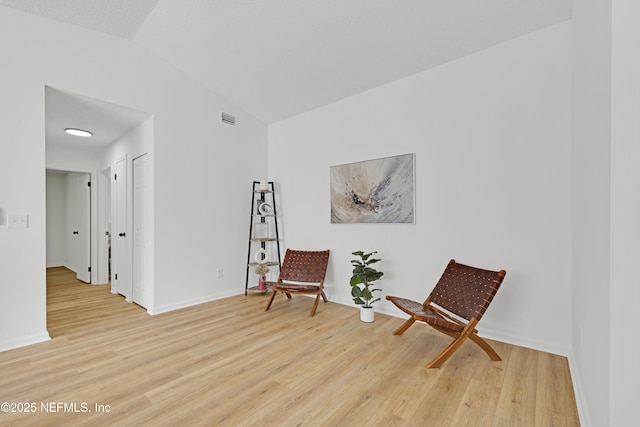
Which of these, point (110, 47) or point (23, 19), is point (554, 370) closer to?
point (110, 47)

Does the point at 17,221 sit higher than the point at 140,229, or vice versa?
the point at 17,221

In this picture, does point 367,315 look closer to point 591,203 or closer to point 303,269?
point 303,269

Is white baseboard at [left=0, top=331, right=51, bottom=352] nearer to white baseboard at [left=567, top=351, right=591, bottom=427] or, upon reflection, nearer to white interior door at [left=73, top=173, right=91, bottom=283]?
white interior door at [left=73, top=173, right=91, bottom=283]

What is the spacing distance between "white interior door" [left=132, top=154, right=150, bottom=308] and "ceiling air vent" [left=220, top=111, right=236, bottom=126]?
117cm

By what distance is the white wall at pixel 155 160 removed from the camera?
269cm

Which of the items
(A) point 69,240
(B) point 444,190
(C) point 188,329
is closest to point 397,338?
(B) point 444,190

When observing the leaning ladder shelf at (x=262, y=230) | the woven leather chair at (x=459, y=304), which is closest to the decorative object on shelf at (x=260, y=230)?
the leaning ladder shelf at (x=262, y=230)

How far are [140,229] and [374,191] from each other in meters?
3.16

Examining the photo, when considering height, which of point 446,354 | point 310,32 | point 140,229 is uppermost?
point 310,32

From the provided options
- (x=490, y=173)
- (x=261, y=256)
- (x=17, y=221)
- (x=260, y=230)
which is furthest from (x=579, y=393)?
(x=17, y=221)

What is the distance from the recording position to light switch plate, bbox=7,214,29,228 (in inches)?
105

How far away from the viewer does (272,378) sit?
2.12m

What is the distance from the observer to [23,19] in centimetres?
274

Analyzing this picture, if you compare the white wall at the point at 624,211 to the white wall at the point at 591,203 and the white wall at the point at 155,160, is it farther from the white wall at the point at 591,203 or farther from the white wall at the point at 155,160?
the white wall at the point at 155,160
